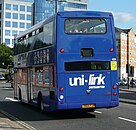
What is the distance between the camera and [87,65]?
16062mm

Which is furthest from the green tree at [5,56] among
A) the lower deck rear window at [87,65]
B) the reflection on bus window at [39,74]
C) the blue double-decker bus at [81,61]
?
the lower deck rear window at [87,65]

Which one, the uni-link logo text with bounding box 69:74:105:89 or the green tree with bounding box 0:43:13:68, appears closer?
the uni-link logo text with bounding box 69:74:105:89

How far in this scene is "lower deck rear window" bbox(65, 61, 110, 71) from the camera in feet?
52.1

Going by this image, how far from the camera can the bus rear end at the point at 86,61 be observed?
1576cm

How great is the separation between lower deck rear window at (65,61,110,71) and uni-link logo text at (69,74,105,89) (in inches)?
12.3

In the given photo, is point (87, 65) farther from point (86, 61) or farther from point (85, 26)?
point (85, 26)

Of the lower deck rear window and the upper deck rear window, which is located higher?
the upper deck rear window

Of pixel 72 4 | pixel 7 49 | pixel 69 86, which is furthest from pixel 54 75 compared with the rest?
pixel 72 4

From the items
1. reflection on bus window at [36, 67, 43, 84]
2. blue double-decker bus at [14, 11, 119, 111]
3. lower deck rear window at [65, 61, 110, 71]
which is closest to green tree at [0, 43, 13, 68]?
reflection on bus window at [36, 67, 43, 84]

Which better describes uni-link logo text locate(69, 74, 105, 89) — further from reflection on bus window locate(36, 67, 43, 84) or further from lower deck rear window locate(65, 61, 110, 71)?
reflection on bus window locate(36, 67, 43, 84)

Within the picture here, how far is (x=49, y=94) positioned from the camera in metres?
16.6

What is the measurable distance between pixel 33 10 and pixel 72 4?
17820 mm

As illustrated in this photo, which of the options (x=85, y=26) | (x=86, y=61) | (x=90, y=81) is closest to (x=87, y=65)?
(x=86, y=61)

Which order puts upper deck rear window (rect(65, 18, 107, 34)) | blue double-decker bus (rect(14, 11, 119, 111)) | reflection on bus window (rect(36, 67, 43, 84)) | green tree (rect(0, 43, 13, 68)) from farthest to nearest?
green tree (rect(0, 43, 13, 68))
reflection on bus window (rect(36, 67, 43, 84))
upper deck rear window (rect(65, 18, 107, 34))
blue double-decker bus (rect(14, 11, 119, 111))
